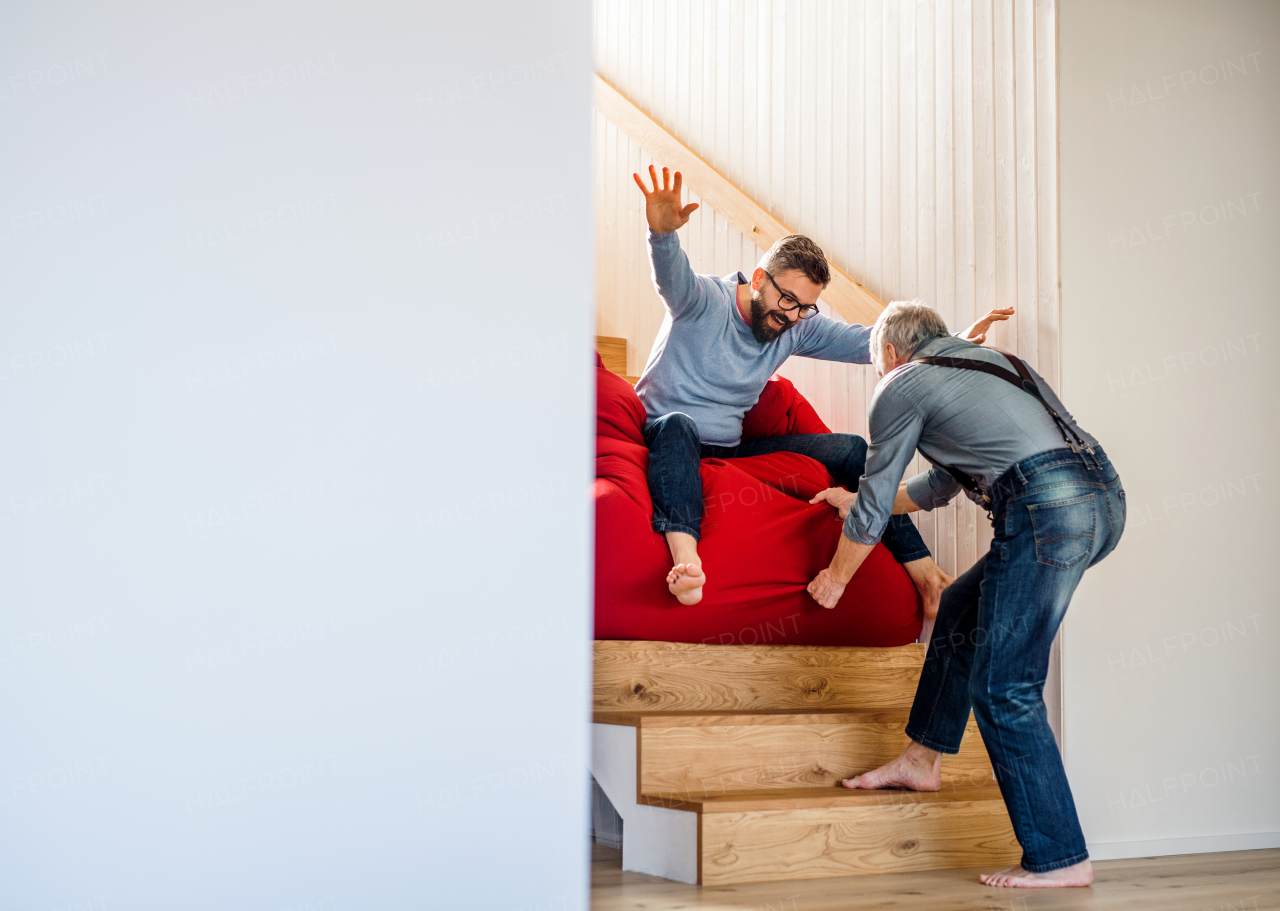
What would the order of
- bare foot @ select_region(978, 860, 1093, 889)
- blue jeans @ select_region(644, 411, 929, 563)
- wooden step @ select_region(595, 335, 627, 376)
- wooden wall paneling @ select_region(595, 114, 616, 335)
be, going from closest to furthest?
bare foot @ select_region(978, 860, 1093, 889)
blue jeans @ select_region(644, 411, 929, 563)
wooden step @ select_region(595, 335, 627, 376)
wooden wall paneling @ select_region(595, 114, 616, 335)

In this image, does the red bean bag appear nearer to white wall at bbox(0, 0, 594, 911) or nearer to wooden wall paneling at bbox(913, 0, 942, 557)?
wooden wall paneling at bbox(913, 0, 942, 557)

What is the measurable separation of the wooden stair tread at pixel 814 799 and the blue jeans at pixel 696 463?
0.55 m

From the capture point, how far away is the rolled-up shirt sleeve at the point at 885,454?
198cm

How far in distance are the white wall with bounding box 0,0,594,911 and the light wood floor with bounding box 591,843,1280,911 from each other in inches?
25.0

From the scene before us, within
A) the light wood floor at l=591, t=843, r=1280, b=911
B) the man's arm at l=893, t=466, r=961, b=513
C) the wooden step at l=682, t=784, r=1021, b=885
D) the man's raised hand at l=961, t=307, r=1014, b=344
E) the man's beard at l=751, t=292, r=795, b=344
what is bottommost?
the light wood floor at l=591, t=843, r=1280, b=911

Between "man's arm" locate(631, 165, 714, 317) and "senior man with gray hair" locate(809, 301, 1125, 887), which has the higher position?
"man's arm" locate(631, 165, 714, 317)

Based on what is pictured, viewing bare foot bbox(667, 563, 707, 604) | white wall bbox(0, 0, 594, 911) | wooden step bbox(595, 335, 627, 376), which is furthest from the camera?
wooden step bbox(595, 335, 627, 376)

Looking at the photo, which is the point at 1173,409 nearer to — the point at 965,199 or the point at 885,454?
the point at 965,199

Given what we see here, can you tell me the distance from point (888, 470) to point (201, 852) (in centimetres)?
138

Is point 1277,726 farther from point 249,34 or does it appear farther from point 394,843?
point 249,34

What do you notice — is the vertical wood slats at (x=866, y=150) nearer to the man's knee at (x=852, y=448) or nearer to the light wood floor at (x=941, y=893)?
the man's knee at (x=852, y=448)

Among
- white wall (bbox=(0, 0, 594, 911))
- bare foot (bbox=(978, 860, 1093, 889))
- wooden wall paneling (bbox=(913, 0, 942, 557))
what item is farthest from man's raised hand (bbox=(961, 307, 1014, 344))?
white wall (bbox=(0, 0, 594, 911))

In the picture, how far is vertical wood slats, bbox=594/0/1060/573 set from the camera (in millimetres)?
2396

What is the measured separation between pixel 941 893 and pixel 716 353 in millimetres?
1362
